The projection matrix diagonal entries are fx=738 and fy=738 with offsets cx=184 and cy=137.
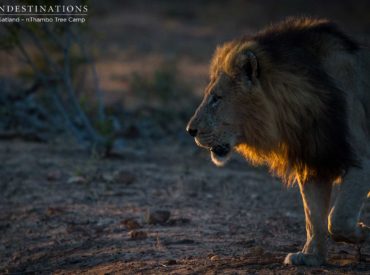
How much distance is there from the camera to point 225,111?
4.32 m

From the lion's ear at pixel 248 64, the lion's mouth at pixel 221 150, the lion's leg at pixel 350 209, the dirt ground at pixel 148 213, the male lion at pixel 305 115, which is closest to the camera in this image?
the lion's leg at pixel 350 209

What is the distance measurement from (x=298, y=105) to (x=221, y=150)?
58cm

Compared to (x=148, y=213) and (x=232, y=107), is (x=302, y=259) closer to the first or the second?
(x=232, y=107)

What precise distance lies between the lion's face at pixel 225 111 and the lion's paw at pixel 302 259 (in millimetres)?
713

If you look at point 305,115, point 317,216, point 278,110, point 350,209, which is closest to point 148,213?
point 317,216

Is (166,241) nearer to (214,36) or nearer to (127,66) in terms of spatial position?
(127,66)

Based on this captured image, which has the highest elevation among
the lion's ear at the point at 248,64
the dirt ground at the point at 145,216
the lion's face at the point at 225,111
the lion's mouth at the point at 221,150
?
the lion's ear at the point at 248,64

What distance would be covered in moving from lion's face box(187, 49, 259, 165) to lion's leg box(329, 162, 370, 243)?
67cm

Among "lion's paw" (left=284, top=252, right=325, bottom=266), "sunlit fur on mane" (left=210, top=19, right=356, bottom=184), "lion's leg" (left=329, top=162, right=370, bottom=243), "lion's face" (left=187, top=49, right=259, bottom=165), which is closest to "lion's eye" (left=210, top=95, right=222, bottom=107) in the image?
"lion's face" (left=187, top=49, right=259, bottom=165)

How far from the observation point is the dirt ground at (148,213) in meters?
4.48

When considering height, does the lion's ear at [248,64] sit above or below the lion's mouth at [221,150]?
above

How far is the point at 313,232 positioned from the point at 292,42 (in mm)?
1116

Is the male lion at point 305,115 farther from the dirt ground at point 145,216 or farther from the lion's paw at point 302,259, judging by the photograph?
the dirt ground at point 145,216

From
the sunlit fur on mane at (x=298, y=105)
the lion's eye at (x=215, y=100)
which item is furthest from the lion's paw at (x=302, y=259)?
the lion's eye at (x=215, y=100)
